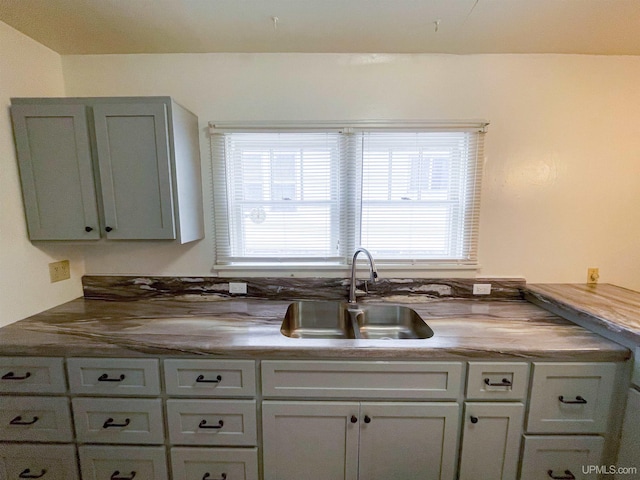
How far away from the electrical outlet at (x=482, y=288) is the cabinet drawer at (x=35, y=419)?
2335mm

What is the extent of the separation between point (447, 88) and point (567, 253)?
53.2 inches

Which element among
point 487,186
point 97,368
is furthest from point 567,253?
point 97,368

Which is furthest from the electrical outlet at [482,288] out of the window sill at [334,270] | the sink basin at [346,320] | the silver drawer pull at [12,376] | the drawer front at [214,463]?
the silver drawer pull at [12,376]

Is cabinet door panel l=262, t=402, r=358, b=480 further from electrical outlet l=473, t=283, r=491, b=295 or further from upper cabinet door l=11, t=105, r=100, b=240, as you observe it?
upper cabinet door l=11, t=105, r=100, b=240

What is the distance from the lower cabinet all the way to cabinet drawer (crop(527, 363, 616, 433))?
0.38 meters

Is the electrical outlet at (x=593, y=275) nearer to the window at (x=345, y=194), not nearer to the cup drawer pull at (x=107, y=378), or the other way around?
the window at (x=345, y=194)

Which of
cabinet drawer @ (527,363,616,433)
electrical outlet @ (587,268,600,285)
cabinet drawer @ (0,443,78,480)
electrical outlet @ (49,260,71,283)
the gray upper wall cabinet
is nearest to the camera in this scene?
cabinet drawer @ (527,363,616,433)

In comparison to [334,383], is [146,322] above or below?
above

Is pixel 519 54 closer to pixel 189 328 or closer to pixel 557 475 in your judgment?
pixel 557 475

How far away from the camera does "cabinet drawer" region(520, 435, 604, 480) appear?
1.23m

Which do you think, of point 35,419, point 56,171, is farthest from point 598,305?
point 56,171

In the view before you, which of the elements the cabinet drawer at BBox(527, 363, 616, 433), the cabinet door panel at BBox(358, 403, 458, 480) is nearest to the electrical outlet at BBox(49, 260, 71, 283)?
the cabinet door panel at BBox(358, 403, 458, 480)

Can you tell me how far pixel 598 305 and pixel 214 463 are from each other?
2104 millimetres

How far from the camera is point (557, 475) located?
126 cm
